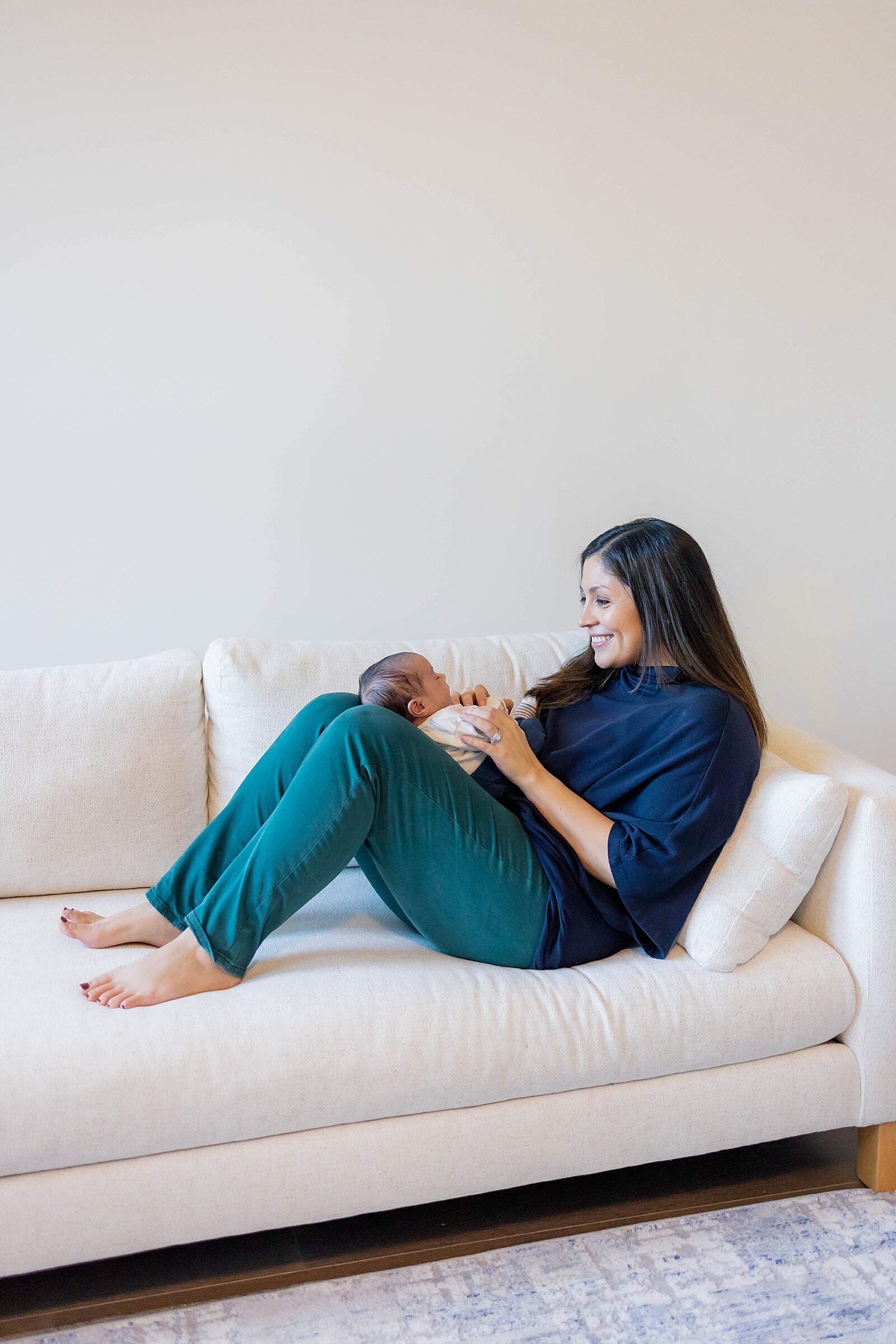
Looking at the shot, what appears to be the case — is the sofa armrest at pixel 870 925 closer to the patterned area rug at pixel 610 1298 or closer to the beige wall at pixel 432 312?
the patterned area rug at pixel 610 1298

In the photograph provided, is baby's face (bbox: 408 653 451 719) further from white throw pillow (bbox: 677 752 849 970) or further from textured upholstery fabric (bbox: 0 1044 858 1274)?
textured upholstery fabric (bbox: 0 1044 858 1274)

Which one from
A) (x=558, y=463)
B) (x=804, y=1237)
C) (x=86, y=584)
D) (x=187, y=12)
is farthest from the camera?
(x=558, y=463)

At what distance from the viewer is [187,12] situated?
2.32 metres

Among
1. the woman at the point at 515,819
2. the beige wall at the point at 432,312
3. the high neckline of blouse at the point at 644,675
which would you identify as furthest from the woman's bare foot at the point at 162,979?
the beige wall at the point at 432,312

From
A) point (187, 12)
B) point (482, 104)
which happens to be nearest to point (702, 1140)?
point (482, 104)

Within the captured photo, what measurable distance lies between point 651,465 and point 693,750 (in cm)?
132

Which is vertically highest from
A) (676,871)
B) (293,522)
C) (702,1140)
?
(293,522)

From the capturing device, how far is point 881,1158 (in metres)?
1.74

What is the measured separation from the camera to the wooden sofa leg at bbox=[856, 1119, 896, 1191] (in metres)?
1.74

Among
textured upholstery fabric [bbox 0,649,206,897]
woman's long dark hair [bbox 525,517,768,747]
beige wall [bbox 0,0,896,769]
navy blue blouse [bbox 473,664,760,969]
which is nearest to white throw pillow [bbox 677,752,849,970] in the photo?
navy blue blouse [bbox 473,664,760,969]

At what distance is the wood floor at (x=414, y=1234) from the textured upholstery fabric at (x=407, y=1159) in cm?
9

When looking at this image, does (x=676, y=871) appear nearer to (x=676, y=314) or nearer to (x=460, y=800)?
(x=460, y=800)

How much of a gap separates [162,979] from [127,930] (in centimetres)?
Answer: 22

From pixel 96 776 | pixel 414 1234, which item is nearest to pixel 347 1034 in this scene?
pixel 414 1234
